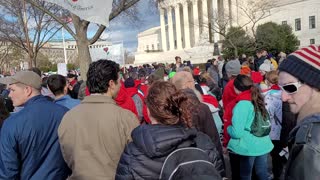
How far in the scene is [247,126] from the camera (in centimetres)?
491

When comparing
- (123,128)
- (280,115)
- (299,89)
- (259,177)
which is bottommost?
(259,177)

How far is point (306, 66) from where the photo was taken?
1943mm

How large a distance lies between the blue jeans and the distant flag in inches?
144

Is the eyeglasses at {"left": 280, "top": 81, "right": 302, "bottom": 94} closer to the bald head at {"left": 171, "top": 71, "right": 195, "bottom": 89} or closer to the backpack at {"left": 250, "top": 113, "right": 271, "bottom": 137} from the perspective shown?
the bald head at {"left": 171, "top": 71, "right": 195, "bottom": 89}

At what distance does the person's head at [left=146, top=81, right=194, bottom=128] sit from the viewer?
252cm

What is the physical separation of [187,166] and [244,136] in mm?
2970

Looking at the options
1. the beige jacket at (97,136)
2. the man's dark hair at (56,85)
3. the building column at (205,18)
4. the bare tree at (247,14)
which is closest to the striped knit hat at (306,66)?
the beige jacket at (97,136)

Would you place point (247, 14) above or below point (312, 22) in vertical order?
above

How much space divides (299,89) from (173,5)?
81358mm

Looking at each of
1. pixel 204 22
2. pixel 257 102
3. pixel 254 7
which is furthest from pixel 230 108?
pixel 204 22

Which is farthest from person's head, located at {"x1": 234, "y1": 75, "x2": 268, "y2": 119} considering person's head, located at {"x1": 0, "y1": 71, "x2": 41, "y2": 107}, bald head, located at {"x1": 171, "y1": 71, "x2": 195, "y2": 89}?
person's head, located at {"x1": 0, "y1": 71, "x2": 41, "y2": 107}

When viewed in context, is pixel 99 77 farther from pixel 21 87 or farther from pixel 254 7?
pixel 254 7

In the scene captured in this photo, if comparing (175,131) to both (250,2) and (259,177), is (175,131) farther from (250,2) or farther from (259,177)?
(250,2)

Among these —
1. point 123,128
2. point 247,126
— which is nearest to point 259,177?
point 247,126
